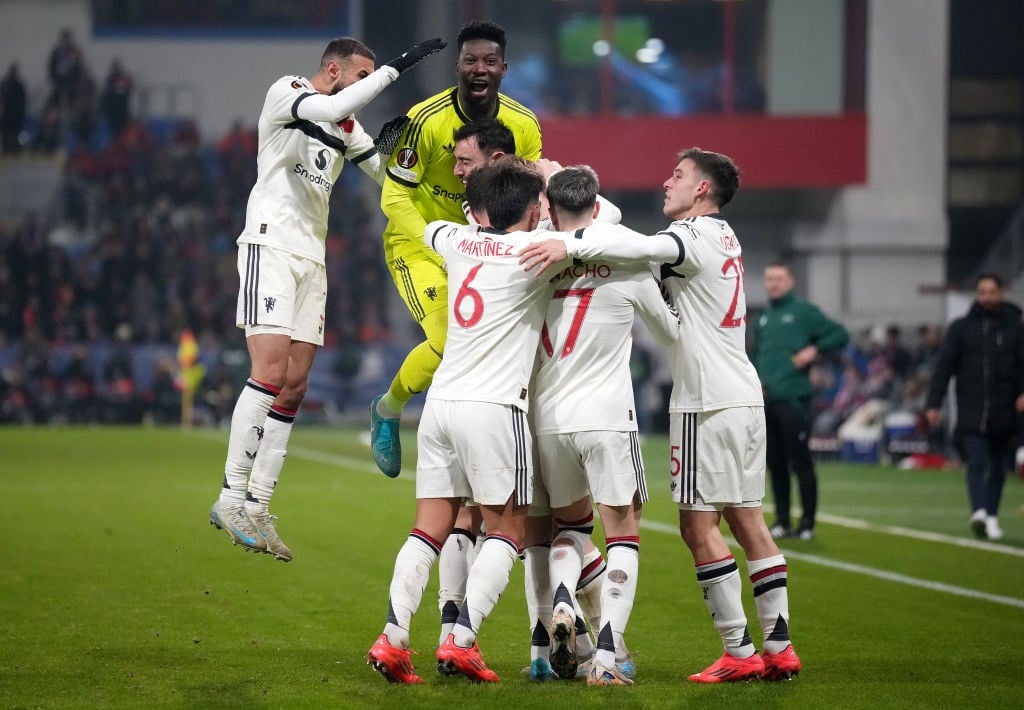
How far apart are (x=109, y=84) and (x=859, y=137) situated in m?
17.6

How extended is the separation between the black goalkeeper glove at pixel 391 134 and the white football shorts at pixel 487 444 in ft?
5.44

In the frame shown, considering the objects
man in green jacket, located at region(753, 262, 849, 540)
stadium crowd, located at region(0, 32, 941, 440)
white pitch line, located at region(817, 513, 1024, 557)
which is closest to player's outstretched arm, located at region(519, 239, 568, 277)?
man in green jacket, located at region(753, 262, 849, 540)

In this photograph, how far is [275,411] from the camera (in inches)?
299

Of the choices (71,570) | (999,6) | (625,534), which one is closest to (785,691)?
(625,534)

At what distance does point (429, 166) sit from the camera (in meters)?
7.41

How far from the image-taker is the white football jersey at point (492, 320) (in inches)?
245

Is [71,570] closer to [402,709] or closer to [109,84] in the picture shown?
[402,709]

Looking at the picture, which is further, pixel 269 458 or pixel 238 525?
pixel 269 458

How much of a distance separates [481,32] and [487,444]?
7.38 ft

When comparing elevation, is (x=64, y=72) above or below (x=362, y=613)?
above

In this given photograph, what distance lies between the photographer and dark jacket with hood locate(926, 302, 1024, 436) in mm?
12648

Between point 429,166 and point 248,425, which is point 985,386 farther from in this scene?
point 248,425

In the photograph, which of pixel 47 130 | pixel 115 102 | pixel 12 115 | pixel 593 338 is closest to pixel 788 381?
pixel 593 338

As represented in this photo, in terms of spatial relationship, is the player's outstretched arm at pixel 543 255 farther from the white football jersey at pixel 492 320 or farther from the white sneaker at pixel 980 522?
the white sneaker at pixel 980 522
